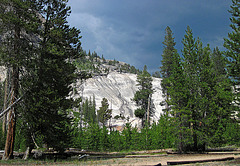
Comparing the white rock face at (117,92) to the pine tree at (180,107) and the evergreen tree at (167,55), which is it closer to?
the evergreen tree at (167,55)

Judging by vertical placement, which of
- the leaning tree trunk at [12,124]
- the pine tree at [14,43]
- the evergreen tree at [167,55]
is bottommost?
the leaning tree trunk at [12,124]

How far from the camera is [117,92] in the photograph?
116 metres

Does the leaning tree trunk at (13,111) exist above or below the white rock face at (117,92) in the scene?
below

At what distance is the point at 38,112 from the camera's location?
518 inches

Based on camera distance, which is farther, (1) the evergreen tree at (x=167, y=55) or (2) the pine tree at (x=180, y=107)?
(1) the evergreen tree at (x=167, y=55)

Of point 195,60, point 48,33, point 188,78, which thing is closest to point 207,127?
point 188,78

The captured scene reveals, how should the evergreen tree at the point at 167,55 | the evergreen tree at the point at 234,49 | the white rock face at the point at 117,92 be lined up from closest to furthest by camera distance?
1. the evergreen tree at the point at 234,49
2. the evergreen tree at the point at 167,55
3. the white rock face at the point at 117,92

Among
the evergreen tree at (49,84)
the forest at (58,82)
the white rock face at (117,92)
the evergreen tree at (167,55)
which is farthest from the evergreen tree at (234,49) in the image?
the white rock face at (117,92)

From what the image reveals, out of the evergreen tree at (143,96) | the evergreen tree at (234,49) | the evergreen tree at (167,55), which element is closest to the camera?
the evergreen tree at (234,49)

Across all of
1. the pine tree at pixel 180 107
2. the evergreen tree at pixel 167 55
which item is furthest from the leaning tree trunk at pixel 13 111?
the evergreen tree at pixel 167 55

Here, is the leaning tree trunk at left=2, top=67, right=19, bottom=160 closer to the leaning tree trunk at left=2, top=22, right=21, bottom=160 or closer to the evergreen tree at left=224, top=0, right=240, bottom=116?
the leaning tree trunk at left=2, top=22, right=21, bottom=160

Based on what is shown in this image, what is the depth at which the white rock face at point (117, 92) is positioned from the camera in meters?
98.8

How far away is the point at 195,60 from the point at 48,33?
13075 mm

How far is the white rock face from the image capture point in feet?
324
